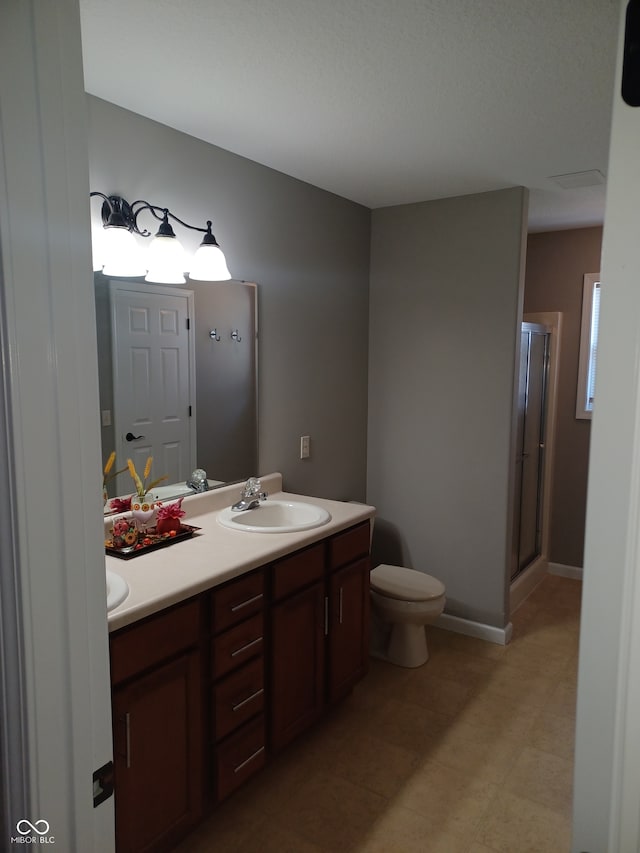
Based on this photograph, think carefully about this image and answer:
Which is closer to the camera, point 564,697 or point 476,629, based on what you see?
point 564,697

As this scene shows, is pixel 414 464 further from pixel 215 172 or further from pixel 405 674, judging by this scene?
pixel 215 172

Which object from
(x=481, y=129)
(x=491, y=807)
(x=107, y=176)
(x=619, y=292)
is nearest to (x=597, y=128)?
(x=481, y=129)

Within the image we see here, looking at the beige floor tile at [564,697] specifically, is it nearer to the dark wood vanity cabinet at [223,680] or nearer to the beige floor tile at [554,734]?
the beige floor tile at [554,734]

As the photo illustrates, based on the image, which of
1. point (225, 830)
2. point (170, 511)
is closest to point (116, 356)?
point (170, 511)

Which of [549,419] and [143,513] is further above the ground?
[549,419]

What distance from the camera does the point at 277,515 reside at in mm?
2594

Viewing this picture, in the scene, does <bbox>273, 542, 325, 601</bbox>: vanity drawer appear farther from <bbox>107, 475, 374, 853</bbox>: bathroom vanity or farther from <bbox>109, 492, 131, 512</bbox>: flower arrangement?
<bbox>109, 492, 131, 512</bbox>: flower arrangement

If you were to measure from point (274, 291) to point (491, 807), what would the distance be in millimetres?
2263

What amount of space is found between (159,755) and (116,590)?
1.59 ft

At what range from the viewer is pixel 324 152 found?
8.20 feet

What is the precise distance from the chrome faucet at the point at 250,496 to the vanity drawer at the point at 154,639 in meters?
0.77

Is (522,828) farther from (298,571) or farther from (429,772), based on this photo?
(298,571)

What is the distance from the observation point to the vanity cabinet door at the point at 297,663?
2088 millimetres

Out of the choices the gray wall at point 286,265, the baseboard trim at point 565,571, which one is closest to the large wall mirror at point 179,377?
the gray wall at point 286,265
